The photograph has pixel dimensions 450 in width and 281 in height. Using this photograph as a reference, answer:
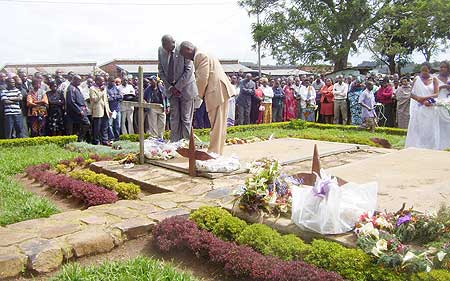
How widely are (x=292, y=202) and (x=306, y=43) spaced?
22.4 m

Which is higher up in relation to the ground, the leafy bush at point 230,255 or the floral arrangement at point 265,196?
the floral arrangement at point 265,196

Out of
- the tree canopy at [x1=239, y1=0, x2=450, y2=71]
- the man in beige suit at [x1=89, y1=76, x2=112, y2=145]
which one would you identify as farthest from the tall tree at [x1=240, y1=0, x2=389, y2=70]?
the man in beige suit at [x1=89, y1=76, x2=112, y2=145]

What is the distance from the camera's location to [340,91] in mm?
13469

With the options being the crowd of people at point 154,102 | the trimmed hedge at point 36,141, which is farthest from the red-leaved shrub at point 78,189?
the trimmed hedge at point 36,141

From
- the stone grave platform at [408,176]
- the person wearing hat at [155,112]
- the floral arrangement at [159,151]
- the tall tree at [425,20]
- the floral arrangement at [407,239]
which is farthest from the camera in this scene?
the tall tree at [425,20]

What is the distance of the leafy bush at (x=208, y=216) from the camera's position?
12.7 ft

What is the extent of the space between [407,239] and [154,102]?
323 inches

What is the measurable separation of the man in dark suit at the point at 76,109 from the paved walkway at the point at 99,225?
15.6 ft

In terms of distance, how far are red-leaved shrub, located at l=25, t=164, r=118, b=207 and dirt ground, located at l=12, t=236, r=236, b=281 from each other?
1.33m

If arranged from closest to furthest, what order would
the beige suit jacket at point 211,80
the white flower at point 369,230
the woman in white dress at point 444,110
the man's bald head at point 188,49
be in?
the white flower at point 369,230
the beige suit jacket at point 211,80
the man's bald head at point 188,49
the woman in white dress at point 444,110

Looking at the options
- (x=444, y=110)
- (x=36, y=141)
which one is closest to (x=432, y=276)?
(x=444, y=110)

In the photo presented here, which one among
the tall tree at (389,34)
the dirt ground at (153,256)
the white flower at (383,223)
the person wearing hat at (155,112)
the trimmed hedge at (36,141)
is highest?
the tall tree at (389,34)

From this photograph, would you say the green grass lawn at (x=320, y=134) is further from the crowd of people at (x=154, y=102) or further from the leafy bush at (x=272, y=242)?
the leafy bush at (x=272, y=242)

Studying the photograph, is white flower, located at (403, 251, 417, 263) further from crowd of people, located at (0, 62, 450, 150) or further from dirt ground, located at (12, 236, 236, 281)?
crowd of people, located at (0, 62, 450, 150)
